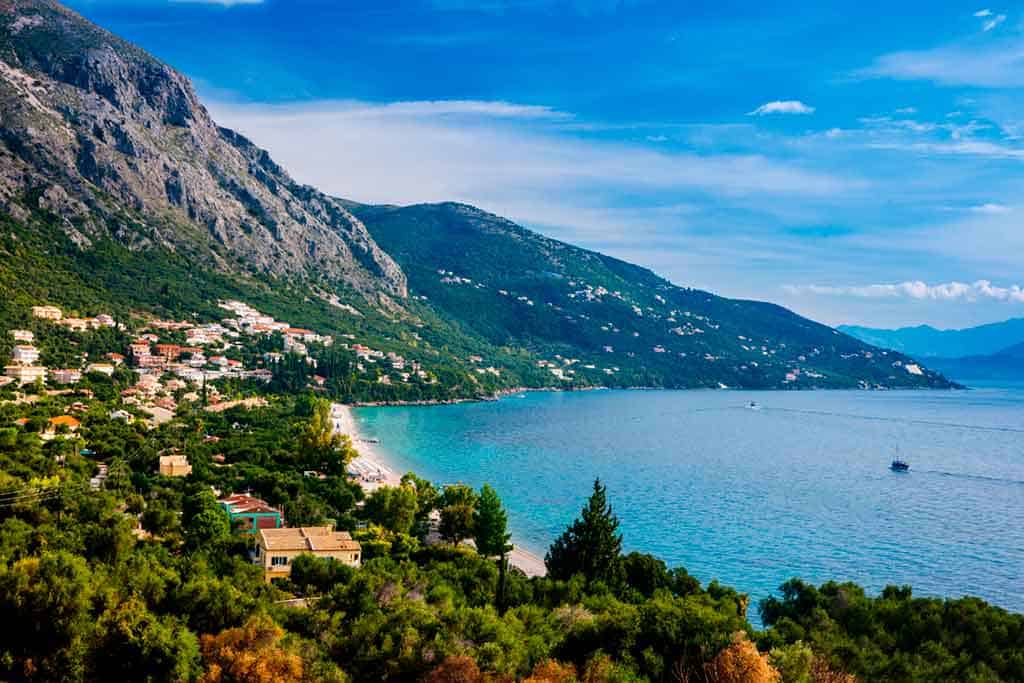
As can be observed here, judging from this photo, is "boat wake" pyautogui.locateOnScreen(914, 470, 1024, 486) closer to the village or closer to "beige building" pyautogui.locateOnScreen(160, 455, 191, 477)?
the village

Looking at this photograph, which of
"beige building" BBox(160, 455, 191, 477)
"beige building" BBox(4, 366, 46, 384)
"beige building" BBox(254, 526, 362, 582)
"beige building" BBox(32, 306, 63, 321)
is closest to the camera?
"beige building" BBox(254, 526, 362, 582)

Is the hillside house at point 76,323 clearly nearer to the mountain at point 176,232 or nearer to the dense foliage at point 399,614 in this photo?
the mountain at point 176,232

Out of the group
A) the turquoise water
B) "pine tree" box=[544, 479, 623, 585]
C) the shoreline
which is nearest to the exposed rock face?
the shoreline

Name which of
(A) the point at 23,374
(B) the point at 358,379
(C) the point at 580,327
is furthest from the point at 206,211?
(C) the point at 580,327

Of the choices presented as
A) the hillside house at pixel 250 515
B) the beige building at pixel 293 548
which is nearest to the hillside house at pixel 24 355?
the hillside house at pixel 250 515

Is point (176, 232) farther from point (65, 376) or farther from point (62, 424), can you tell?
point (62, 424)

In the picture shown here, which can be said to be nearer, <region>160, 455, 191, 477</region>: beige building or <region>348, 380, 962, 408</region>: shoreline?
<region>160, 455, 191, 477</region>: beige building

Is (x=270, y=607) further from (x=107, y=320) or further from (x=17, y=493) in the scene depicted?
(x=107, y=320)

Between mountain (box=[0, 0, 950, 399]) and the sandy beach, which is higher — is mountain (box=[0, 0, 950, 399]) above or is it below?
above
